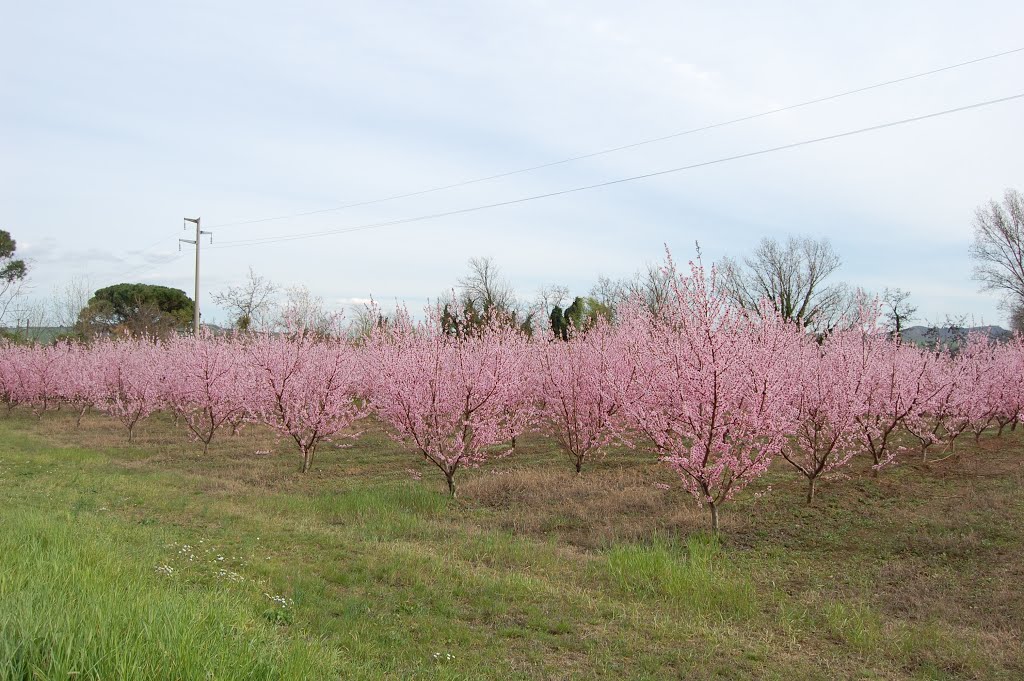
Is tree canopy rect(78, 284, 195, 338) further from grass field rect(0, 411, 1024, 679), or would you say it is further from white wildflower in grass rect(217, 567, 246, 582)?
white wildflower in grass rect(217, 567, 246, 582)

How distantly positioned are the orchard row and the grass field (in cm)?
90

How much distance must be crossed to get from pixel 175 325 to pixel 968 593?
41605 millimetres

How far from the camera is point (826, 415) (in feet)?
32.2

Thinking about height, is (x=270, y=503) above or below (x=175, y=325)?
below

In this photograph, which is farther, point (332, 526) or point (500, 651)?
point (332, 526)

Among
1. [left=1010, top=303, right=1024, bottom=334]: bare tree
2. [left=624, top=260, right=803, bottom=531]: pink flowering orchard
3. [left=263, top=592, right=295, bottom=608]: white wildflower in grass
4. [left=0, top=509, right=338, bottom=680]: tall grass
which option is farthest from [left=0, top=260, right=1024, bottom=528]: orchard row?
[left=1010, top=303, right=1024, bottom=334]: bare tree

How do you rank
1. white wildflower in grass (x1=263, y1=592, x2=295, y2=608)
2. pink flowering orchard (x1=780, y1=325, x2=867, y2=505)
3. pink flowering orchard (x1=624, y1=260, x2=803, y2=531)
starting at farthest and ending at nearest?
pink flowering orchard (x1=780, y1=325, x2=867, y2=505) → pink flowering orchard (x1=624, y1=260, x2=803, y2=531) → white wildflower in grass (x1=263, y1=592, x2=295, y2=608)

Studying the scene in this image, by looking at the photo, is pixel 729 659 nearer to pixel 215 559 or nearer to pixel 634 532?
pixel 634 532

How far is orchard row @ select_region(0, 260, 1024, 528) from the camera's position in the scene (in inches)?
307

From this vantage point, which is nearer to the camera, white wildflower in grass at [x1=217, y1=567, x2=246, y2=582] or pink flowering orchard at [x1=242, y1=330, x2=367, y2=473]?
white wildflower in grass at [x1=217, y1=567, x2=246, y2=582]

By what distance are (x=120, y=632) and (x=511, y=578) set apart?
3.74 metres

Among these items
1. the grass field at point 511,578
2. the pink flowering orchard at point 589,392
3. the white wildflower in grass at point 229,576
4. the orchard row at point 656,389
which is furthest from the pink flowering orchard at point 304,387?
the white wildflower in grass at point 229,576

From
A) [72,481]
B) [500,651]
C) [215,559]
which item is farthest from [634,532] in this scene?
[72,481]

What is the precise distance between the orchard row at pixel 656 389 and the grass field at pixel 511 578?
35.3 inches
